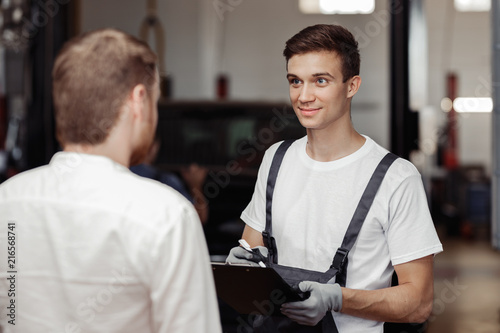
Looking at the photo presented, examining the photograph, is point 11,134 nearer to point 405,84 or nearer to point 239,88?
point 239,88

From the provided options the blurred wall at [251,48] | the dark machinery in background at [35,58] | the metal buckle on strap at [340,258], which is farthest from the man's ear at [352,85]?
the blurred wall at [251,48]

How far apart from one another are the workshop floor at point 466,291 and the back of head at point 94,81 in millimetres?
4017

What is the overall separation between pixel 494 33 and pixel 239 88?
8.16 metres

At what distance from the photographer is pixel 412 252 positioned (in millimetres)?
1429

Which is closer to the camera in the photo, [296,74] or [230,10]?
[296,74]

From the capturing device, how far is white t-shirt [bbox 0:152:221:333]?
3.37 ft

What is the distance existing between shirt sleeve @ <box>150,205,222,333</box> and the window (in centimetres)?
993

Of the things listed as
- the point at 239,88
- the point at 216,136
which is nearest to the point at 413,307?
the point at 216,136

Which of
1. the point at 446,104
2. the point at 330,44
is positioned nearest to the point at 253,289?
the point at 330,44

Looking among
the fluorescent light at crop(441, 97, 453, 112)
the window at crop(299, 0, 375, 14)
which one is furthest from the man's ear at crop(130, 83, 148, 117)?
the window at crop(299, 0, 375, 14)

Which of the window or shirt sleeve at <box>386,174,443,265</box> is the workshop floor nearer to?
shirt sleeve at <box>386,174,443,265</box>

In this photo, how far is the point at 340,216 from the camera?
1.52 metres

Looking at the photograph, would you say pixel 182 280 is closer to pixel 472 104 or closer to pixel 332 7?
pixel 332 7

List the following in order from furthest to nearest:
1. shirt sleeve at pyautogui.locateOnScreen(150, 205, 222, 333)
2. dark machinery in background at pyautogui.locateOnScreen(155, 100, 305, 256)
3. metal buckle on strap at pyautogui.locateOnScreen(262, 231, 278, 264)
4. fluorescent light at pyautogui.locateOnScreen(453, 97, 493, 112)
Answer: fluorescent light at pyautogui.locateOnScreen(453, 97, 493, 112), dark machinery in background at pyautogui.locateOnScreen(155, 100, 305, 256), metal buckle on strap at pyautogui.locateOnScreen(262, 231, 278, 264), shirt sleeve at pyautogui.locateOnScreen(150, 205, 222, 333)
